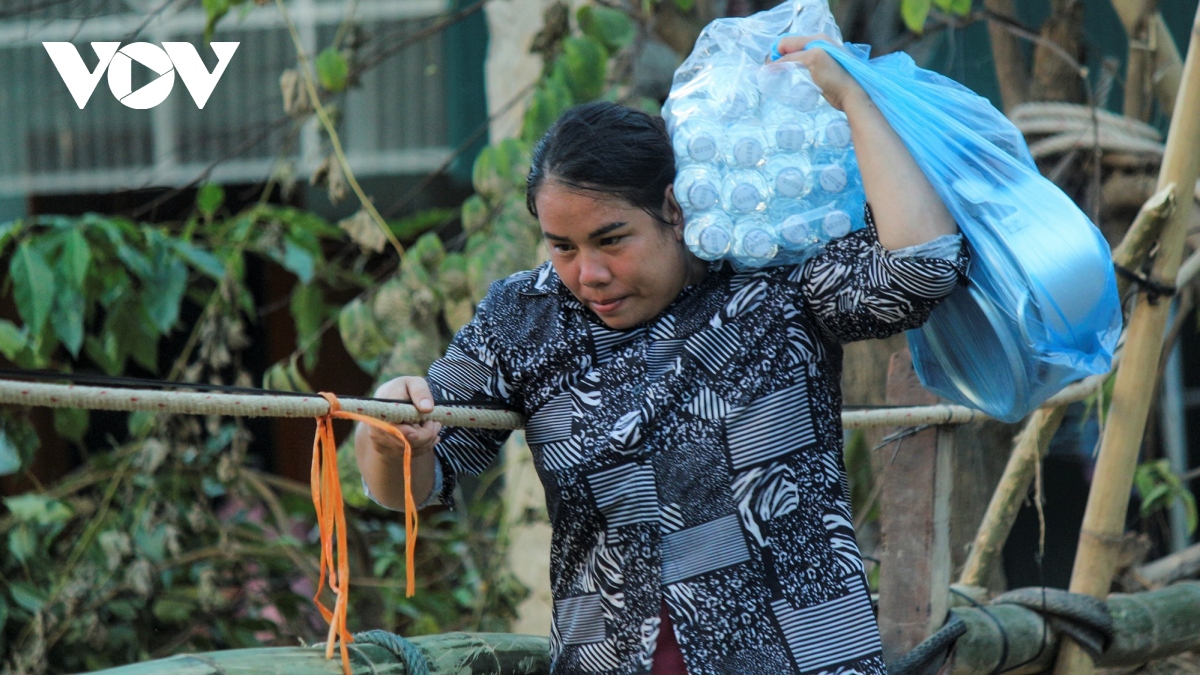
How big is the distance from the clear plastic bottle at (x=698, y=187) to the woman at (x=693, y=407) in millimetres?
26

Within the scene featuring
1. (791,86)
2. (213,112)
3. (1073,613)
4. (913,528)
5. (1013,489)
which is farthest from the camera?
(213,112)

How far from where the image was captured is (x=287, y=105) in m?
2.99

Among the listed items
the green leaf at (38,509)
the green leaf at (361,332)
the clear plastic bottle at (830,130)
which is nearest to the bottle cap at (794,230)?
the clear plastic bottle at (830,130)

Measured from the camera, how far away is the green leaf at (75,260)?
2.70m

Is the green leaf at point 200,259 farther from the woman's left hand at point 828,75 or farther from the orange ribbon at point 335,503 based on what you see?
the woman's left hand at point 828,75

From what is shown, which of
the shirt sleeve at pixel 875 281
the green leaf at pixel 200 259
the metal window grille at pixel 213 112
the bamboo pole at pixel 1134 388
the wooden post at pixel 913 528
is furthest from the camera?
the metal window grille at pixel 213 112

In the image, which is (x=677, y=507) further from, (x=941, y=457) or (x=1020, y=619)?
(x=1020, y=619)

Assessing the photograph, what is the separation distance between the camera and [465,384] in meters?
1.50

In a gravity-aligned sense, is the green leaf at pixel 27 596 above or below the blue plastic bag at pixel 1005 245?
below

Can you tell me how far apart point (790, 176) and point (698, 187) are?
4.3 inches

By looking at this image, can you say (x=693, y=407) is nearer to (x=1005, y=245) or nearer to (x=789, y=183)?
(x=789, y=183)

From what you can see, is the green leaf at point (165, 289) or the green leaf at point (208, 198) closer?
the green leaf at point (165, 289)

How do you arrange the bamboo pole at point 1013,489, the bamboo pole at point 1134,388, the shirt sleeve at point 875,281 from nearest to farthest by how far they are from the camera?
the shirt sleeve at point 875,281, the bamboo pole at point 1134,388, the bamboo pole at point 1013,489

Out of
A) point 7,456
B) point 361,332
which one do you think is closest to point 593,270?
point 361,332
